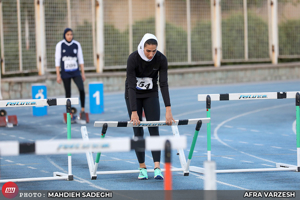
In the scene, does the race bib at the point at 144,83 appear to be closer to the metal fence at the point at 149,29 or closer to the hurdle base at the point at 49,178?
the hurdle base at the point at 49,178

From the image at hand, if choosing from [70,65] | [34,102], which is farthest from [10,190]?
[70,65]

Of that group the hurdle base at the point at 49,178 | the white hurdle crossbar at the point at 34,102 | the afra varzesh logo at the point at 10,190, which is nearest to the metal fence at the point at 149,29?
the white hurdle crossbar at the point at 34,102

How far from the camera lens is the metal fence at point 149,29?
20781 millimetres

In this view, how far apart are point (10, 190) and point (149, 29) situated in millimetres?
18668

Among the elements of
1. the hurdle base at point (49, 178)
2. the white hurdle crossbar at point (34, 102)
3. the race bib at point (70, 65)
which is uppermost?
the race bib at point (70, 65)

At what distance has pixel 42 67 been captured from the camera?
21.4 metres

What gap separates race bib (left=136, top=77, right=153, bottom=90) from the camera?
6.81 m

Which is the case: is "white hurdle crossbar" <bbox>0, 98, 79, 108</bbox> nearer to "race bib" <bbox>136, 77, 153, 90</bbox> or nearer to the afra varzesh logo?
"race bib" <bbox>136, 77, 153, 90</bbox>

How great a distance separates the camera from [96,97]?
1484 cm

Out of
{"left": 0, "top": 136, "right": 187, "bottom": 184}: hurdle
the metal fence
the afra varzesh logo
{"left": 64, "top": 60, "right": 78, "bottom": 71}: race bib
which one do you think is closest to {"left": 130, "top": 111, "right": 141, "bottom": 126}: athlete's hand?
the afra varzesh logo

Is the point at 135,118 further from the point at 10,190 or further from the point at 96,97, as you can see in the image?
the point at 96,97

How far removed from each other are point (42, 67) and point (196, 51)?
7686mm

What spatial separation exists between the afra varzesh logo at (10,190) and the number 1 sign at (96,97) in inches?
322

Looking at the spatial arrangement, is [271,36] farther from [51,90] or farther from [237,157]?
[237,157]
